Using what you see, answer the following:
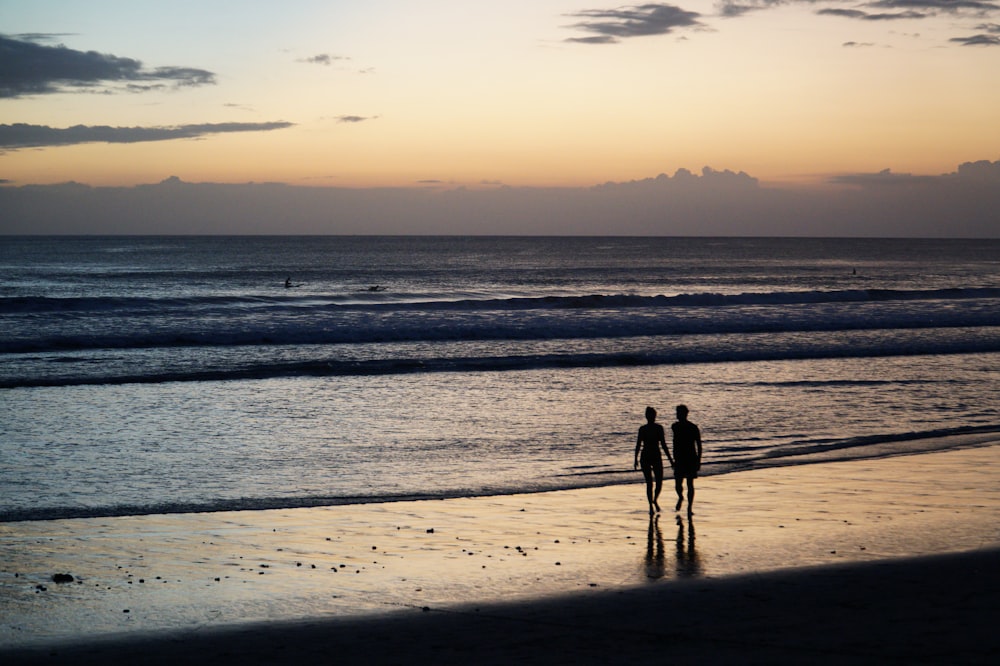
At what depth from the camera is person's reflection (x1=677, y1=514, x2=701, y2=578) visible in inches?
347

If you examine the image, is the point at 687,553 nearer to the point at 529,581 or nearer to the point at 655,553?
the point at 655,553

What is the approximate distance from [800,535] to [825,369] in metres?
17.7

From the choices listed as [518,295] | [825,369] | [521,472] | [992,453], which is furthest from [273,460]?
[518,295]

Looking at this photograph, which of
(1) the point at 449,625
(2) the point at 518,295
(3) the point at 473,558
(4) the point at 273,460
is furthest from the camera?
(2) the point at 518,295

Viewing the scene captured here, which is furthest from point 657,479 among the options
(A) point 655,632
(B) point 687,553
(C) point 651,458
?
(A) point 655,632

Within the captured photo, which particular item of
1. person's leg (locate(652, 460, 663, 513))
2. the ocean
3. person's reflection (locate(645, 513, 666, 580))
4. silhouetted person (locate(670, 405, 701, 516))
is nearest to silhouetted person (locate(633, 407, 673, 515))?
person's leg (locate(652, 460, 663, 513))

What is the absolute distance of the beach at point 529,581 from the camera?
6.96 m

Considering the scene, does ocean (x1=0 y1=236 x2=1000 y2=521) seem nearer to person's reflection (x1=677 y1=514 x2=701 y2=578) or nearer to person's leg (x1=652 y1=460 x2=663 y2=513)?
person's leg (x1=652 y1=460 x2=663 y2=513)

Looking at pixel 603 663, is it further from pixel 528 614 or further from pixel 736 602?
pixel 736 602

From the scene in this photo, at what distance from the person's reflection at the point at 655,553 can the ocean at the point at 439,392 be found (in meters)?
2.34

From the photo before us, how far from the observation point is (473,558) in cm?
937

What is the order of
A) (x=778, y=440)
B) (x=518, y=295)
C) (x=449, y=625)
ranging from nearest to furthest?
(x=449, y=625) → (x=778, y=440) → (x=518, y=295)

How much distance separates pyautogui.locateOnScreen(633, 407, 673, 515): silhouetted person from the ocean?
1509 mm

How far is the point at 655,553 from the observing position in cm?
945
